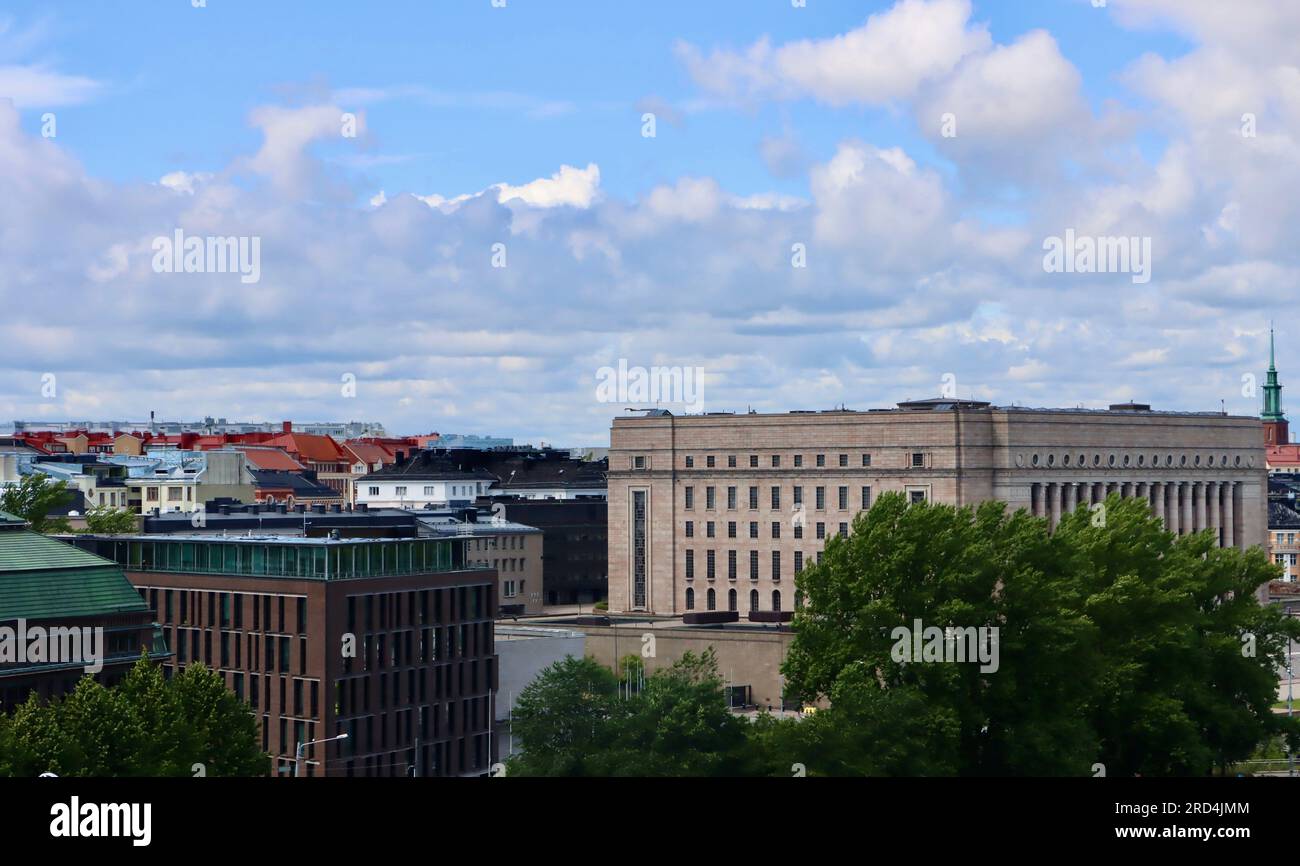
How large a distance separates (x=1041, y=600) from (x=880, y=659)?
7.14m

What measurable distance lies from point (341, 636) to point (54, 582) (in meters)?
14.1

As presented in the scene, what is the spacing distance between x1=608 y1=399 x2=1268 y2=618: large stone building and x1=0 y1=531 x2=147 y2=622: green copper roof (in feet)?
268

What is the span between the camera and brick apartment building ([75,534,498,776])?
78250 millimetres

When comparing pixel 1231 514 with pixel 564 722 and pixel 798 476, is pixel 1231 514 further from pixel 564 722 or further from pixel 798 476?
pixel 564 722

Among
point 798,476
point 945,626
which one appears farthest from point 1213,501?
point 945,626

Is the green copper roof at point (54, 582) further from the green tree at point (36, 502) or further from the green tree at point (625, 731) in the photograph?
the green tree at point (36, 502)

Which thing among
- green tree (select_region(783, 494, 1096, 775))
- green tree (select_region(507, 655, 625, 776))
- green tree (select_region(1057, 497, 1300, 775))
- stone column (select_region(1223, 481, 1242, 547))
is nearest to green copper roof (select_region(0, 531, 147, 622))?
green tree (select_region(507, 655, 625, 776))

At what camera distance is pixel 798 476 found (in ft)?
493

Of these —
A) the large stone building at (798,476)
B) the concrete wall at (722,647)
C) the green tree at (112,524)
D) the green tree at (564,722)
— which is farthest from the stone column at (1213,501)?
the green tree at (564,722)

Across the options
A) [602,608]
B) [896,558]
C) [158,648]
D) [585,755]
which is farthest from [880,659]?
[602,608]

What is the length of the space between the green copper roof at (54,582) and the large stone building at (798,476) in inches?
3212
